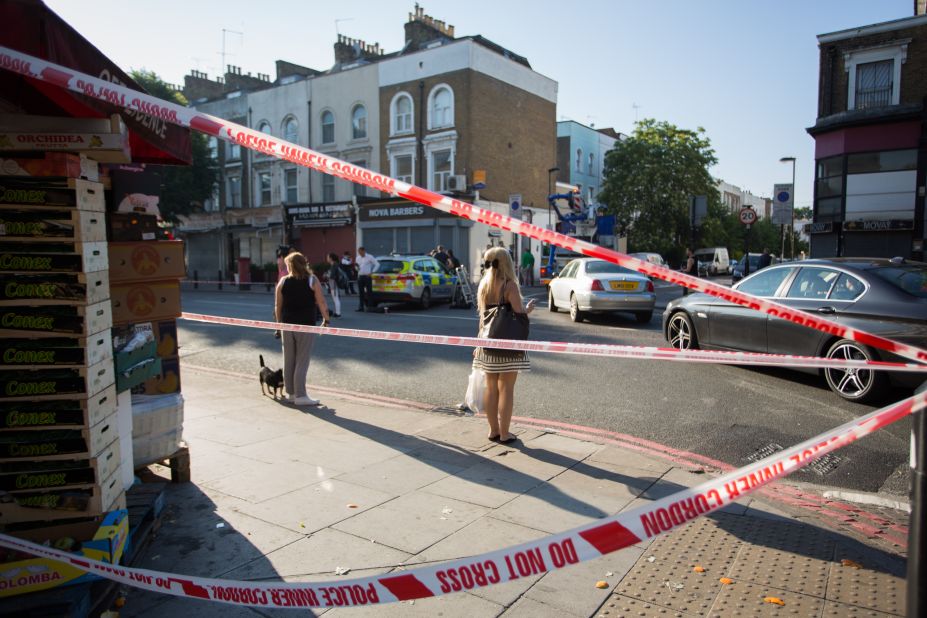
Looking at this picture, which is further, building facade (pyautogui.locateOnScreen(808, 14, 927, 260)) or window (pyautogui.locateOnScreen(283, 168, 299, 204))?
window (pyautogui.locateOnScreen(283, 168, 299, 204))

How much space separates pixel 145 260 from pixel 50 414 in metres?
1.37

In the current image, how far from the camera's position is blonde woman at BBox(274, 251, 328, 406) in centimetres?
702

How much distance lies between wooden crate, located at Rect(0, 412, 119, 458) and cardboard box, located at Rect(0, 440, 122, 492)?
37 mm

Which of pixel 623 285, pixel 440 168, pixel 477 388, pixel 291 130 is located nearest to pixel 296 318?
pixel 477 388

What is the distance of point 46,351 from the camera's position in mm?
2848

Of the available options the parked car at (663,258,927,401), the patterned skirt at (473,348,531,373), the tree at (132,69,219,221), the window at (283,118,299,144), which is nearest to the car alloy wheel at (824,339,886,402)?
the parked car at (663,258,927,401)

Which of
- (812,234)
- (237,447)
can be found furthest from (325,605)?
(812,234)

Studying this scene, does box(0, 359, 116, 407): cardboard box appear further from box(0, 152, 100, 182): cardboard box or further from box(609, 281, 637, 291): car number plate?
box(609, 281, 637, 291): car number plate

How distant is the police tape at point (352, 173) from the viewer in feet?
7.06

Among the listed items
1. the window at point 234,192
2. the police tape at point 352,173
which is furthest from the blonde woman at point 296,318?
the window at point 234,192

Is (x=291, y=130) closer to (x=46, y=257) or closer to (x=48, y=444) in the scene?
(x=46, y=257)

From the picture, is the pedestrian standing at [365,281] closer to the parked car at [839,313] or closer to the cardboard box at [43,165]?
the parked car at [839,313]

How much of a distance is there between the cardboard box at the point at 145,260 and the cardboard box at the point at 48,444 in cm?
121

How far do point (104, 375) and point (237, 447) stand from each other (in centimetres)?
251
